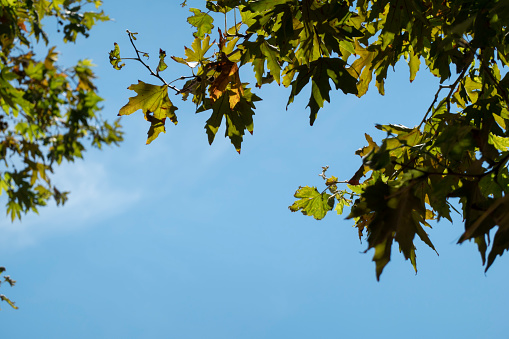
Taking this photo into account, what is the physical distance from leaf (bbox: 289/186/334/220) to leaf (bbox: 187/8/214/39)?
888mm

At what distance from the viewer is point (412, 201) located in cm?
100

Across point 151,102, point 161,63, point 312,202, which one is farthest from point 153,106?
point 312,202

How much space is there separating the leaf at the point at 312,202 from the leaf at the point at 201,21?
0.89 m

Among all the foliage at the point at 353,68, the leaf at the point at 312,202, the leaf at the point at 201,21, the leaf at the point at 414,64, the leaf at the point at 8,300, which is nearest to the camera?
the foliage at the point at 353,68

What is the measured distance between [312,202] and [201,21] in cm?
103

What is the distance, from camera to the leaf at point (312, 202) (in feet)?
7.34

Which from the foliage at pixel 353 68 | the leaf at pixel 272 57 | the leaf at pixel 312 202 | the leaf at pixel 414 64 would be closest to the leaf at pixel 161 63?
the foliage at pixel 353 68

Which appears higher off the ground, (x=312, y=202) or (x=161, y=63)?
(x=161, y=63)

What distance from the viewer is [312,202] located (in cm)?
226

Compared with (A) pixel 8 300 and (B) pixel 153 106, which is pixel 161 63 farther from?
(A) pixel 8 300

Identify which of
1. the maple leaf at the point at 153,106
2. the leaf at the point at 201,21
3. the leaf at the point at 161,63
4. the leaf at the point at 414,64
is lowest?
the maple leaf at the point at 153,106

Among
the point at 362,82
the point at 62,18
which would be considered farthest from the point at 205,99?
the point at 62,18

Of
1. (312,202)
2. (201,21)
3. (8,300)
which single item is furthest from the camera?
(8,300)

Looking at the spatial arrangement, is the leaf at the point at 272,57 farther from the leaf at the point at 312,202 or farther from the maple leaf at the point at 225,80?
the leaf at the point at 312,202
